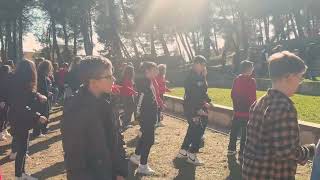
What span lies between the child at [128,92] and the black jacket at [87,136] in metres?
8.17

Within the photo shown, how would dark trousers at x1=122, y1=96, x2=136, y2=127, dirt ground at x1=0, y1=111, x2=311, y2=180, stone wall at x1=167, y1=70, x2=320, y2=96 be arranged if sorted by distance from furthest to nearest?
stone wall at x1=167, y1=70, x2=320, y2=96 < dark trousers at x1=122, y1=96, x2=136, y2=127 < dirt ground at x1=0, y1=111, x2=311, y2=180

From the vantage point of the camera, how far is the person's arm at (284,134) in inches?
140

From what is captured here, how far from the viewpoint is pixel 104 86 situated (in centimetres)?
385

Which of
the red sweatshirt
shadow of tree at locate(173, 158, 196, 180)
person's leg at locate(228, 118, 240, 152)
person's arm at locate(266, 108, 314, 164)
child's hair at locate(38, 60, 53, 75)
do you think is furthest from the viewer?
child's hair at locate(38, 60, 53, 75)

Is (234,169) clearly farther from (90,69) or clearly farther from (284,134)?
(90,69)

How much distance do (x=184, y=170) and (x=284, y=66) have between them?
16.4 ft

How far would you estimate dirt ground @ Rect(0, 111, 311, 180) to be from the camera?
8.05m

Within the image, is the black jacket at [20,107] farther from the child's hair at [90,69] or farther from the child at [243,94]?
the child's hair at [90,69]

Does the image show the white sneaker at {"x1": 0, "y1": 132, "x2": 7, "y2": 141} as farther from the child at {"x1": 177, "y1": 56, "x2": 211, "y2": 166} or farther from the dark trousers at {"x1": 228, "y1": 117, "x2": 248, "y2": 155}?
the dark trousers at {"x1": 228, "y1": 117, "x2": 248, "y2": 155}

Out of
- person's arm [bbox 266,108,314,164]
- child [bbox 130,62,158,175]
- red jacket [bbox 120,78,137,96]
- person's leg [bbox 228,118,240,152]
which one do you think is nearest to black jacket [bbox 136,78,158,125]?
child [bbox 130,62,158,175]

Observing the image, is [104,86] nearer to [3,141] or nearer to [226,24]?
[3,141]

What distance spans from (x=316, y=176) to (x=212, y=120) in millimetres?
9490

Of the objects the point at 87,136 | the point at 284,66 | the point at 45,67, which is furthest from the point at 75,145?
the point at 45,67

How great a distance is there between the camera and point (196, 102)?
860 centimetres
